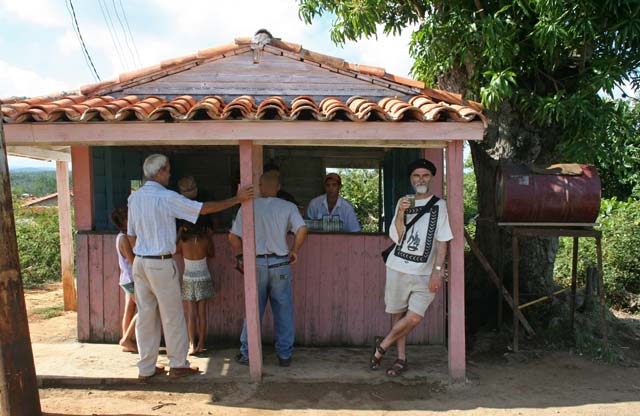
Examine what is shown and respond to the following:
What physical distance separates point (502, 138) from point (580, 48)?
1384 mm

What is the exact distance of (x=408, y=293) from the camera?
479 cm

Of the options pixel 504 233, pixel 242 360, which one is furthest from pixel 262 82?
pixel 504 233

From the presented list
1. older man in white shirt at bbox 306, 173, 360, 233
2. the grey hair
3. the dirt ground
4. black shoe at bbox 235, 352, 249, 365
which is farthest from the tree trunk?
the grey hair

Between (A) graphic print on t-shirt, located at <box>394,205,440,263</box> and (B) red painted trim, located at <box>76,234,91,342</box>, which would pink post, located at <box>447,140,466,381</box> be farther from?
(B) red painted trim, located at <box>76,234,91,342</box>

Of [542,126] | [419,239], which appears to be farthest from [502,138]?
[419,239]

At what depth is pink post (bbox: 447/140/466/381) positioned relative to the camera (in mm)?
4719

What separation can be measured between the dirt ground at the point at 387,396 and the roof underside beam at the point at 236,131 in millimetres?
2227

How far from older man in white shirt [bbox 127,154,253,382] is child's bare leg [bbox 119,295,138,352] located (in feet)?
2.73

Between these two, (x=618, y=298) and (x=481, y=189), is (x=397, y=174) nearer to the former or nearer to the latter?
(x=481, y=189)

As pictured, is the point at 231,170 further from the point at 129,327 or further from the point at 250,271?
the point at 250,271

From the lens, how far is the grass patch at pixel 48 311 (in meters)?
7.72

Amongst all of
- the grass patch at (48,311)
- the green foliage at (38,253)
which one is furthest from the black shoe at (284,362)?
the green foliage at (38,253)

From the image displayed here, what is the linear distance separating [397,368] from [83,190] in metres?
3.97

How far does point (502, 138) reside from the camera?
267 inches
